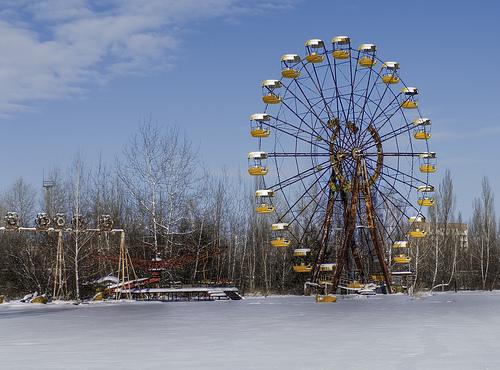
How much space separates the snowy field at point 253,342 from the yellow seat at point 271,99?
59.1 ft

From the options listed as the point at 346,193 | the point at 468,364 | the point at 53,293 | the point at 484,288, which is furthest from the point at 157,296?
the point at 484,288

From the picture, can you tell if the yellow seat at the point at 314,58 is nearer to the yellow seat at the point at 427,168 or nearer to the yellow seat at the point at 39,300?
the yellow seat at the point at 427,168

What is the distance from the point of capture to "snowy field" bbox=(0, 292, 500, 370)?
362 inches

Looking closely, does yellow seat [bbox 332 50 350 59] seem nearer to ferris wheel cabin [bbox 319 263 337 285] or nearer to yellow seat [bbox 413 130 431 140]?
yellow seat [bbox 413 130 431 140]

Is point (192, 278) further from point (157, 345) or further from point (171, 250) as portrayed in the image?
point (157, 345)

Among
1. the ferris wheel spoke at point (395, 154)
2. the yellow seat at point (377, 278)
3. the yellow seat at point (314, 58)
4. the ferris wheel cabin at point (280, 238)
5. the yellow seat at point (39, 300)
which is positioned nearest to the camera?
the yellow seat at point (39, 300)

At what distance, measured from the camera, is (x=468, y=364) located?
352 inches

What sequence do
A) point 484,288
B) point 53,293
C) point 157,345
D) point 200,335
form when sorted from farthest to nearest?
point 484,288 → point 53,293 → point 200,335 → point 157,345

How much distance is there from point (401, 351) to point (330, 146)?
2505 centimetres

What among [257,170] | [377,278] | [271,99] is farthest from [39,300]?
[377,278]

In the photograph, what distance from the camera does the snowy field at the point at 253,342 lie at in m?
9.20

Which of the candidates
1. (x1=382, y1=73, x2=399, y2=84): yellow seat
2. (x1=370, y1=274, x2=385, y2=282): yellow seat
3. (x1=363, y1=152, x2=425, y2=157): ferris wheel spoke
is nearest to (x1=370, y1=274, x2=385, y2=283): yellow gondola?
(x1=370, y1=274, x2=385, y2=282): yellow seat

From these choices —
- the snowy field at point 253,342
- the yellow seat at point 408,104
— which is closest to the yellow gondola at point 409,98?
the yellow seat at point 408,104

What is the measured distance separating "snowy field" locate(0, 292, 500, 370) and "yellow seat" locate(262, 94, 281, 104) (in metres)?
18.0
